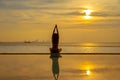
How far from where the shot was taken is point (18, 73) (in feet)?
45.1

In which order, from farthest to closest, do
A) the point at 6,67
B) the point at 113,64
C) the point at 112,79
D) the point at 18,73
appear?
the point at 113,64 < the point at 6,67 < the point at 18,73 < the point at 112,79

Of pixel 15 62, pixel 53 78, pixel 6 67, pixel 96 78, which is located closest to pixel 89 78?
pixel 96 78

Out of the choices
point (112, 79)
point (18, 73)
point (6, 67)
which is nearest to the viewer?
point (112, 79)

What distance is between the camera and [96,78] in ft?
41.3

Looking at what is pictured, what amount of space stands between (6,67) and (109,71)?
3848mm

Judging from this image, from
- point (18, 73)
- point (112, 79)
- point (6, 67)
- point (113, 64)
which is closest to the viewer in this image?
point (112, 79)

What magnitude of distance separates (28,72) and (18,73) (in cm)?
39

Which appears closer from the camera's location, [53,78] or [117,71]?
[53,78]

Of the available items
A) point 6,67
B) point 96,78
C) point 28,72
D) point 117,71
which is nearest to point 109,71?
point 117,71

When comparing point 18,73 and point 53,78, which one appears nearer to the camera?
point 53,78

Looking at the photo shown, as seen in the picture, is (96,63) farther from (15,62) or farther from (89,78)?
(89,78)

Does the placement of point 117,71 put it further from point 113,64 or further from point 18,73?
point 18,73

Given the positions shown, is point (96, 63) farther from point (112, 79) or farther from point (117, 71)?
point (112, 79)

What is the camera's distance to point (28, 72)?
14.0 meters
